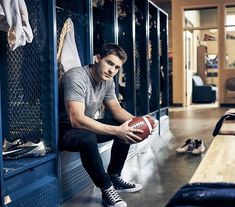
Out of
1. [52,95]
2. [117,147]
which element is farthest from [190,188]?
[117,147]

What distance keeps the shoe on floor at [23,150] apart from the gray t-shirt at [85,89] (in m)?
0.37

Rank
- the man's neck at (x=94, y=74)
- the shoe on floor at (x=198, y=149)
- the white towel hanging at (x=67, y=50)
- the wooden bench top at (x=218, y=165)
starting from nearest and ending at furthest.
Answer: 1. the wooden bench top at (x=218, y=165)
2. the man's neck at (x=94, y=74)
3. the white towel hanging at (x=67, y=50)
4. the shoe on floor at (x=198, y=149)

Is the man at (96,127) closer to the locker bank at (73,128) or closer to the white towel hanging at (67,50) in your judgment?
the locker bank at (73,128)

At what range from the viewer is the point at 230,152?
193 cm

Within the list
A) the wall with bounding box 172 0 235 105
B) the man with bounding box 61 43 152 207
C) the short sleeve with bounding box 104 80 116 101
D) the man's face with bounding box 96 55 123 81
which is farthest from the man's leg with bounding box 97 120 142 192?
the wall with bounding box 172 0 235 105

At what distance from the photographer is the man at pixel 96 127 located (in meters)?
2.75

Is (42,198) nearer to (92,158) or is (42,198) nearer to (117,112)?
(92,158)

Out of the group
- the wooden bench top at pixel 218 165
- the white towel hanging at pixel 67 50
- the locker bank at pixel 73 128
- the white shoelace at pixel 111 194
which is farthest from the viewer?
the white towel hanging at pixel 67 50

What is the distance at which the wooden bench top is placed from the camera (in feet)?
4.75

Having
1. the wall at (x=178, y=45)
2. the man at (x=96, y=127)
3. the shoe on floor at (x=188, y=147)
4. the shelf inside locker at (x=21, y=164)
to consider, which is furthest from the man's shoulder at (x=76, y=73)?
the wall at (x=178, y=45)

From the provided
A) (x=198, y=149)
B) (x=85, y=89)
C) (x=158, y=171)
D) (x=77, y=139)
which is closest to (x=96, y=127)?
(x=77, y=139)

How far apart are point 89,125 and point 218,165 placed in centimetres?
131

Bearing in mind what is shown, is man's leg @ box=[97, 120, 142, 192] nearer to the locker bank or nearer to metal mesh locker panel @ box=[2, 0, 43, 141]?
the locker bank

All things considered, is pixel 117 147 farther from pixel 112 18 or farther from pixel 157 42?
pixel 157 42
